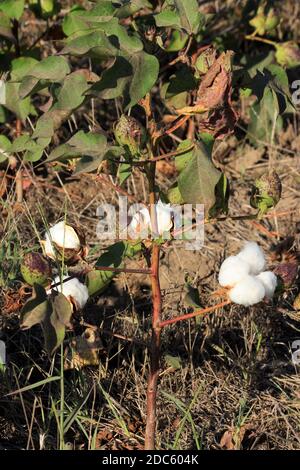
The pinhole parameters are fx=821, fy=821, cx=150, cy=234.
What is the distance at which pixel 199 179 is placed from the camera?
1283mm

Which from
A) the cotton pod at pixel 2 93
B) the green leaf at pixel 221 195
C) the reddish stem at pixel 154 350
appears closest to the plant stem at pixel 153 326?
the reddish stem at pixel 154 350

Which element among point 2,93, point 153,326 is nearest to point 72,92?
point 153,326

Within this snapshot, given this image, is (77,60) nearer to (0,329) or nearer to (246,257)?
(0,329)

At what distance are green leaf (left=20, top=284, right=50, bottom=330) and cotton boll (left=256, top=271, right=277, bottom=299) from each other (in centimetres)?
39

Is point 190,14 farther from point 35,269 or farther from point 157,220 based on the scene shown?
point 35,269

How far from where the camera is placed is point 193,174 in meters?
1.29

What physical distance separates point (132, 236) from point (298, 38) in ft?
6.19

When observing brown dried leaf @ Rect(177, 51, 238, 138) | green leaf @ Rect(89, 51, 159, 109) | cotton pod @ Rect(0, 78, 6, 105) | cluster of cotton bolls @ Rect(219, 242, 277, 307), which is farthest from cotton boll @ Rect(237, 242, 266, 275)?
cotton pod @ Rect(0, 78, 6, 105)

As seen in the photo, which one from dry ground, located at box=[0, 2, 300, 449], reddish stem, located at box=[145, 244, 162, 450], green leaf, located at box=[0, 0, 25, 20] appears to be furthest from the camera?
green leaf, located at box=[0, 0, 25, 20]

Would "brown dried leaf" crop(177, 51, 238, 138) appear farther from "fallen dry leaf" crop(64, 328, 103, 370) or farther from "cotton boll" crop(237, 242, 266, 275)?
"fallen dry leaf" crop(64, 328, 103, 370)

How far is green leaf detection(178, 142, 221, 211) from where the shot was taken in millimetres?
1276

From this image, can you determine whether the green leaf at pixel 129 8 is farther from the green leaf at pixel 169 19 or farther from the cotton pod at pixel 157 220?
the cotton pod at pixel 157 220

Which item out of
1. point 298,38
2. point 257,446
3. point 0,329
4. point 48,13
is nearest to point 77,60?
point 48,13

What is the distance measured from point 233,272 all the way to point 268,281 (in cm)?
8
